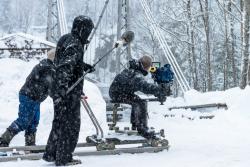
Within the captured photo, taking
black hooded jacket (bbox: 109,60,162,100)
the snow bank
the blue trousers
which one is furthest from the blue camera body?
the snow bank

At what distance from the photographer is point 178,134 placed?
9.81 metres

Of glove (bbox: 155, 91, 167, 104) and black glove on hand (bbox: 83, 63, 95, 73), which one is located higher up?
black glove on hand (bbox: 83, 63, 95, 73)

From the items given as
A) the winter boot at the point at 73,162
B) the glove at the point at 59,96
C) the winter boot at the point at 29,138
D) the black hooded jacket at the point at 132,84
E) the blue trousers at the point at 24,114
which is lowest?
the winter boot at the point at 73,162

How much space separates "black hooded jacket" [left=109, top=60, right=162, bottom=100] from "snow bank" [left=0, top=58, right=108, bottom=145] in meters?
1.97

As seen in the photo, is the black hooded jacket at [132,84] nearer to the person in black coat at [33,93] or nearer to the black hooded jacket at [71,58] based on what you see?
the person in black coat at [33,93]

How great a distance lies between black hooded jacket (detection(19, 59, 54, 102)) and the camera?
277 inches

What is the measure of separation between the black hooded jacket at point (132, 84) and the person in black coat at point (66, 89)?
57.4 inches

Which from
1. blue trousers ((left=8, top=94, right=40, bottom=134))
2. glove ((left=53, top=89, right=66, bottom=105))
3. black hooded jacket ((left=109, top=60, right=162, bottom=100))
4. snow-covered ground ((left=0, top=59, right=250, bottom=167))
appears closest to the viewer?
glove ((left=53, top=89, right=66, bottom=105))

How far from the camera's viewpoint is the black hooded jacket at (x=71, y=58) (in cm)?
522

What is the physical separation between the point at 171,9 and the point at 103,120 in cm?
2772

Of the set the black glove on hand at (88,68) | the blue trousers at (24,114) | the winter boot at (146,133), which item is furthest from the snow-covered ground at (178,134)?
the blue trousers at (24,114)

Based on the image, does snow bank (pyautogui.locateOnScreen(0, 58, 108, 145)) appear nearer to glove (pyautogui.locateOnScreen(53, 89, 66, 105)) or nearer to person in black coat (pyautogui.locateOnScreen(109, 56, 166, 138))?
person in black coat (pyautogui.locateOnScreen(109, 56, 166, 138))

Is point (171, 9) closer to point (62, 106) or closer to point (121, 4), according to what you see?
point (121, 4)

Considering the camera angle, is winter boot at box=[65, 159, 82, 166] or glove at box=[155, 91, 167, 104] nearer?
winter boot at box=[65, 159, 82, 166]
